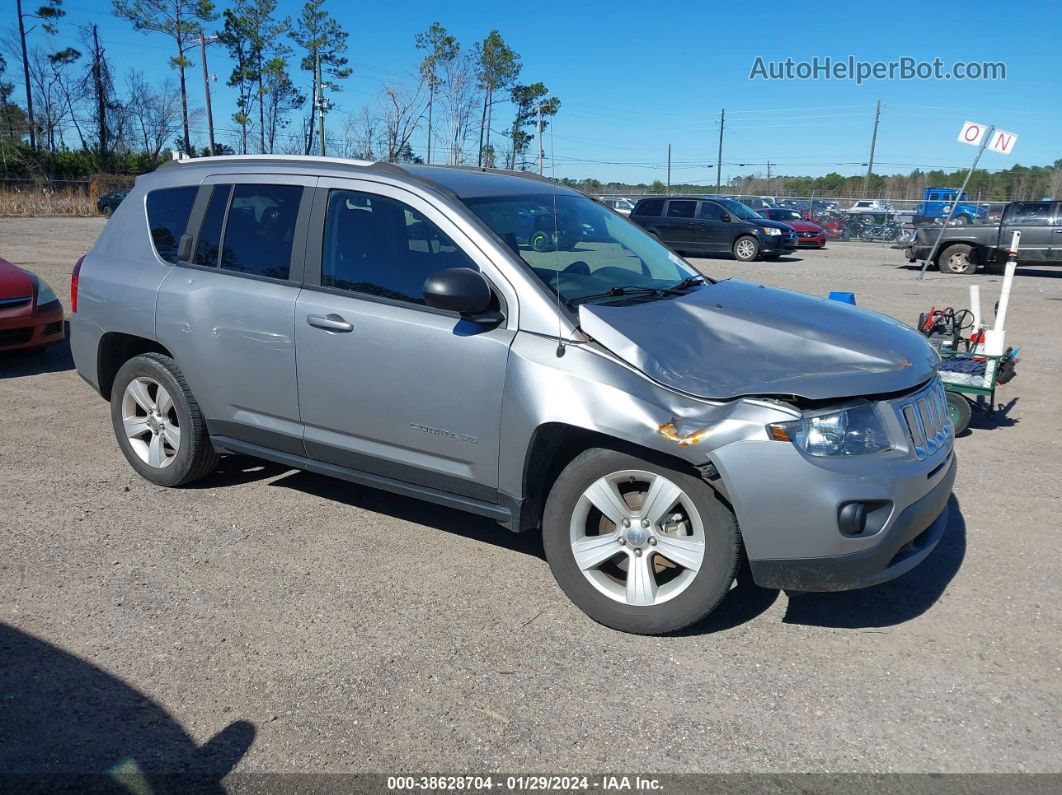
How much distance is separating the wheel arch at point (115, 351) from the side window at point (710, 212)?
20.0 meters

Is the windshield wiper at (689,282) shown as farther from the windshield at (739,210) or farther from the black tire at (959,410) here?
the windshield at (739,210)

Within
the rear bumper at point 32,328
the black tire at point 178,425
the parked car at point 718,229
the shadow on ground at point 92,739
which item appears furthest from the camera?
the parked car at point 718,229

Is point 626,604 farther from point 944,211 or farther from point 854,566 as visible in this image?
point 944,211

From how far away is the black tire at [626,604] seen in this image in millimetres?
3398

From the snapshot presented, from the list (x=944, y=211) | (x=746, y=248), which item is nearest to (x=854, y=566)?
(x=746, y=248)

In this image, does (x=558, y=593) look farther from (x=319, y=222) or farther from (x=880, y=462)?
(x=319, y=222)

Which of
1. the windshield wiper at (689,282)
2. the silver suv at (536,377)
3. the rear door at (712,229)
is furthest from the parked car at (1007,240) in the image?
the silver suv at (536,377)

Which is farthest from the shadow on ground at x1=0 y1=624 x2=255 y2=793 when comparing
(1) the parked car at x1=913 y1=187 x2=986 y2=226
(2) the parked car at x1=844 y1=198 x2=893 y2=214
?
(2) the parked car at x1=844 y1=198 x2=893 y2=214

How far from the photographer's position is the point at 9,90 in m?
53.7

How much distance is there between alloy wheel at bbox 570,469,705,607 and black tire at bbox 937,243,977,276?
60.9 feet

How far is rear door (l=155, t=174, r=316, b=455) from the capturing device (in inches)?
175

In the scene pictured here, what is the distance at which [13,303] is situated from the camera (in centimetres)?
789

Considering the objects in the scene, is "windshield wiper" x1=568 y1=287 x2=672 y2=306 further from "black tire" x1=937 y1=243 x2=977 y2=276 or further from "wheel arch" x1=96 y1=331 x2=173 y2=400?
"black tire" x1=937 y1=243 x2=977 y2=276

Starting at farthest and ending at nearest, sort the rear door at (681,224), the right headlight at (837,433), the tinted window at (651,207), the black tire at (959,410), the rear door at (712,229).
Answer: the tinted window at (651,207), the rear door at (681,224), the rear door at (712,229), the black tire at (959,410), the right headlight at (837,433)
